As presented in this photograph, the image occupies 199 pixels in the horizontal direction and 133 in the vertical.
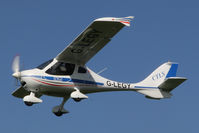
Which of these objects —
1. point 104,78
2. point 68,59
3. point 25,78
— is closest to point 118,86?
point 104,78

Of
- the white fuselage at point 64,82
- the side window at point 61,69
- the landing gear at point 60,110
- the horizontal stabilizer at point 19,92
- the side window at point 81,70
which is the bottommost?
the landing gear at point 60,110

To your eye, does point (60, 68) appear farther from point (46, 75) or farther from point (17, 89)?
point (17, 89)

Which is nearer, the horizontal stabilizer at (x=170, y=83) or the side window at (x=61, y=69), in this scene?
the side window at (x=61, y=69)

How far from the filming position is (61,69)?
829 inches

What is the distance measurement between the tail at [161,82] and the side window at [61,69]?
3.78 m

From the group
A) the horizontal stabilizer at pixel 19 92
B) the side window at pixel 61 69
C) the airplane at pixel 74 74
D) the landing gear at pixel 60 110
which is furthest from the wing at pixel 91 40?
the horizontal stabilizer at pixel 19 92

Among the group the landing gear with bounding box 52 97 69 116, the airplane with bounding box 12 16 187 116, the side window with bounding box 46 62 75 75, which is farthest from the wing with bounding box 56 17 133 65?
the landing gear with bounding box 52 97 69 116

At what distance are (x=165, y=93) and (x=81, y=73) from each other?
5.00 meters

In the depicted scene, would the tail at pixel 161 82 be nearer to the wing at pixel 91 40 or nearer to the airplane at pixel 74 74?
the airplane at pixel 74 74

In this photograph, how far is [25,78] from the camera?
20328 mm

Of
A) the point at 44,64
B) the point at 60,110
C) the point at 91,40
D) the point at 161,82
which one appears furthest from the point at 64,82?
the point at 161,82

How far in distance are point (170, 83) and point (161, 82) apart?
1.14 meters

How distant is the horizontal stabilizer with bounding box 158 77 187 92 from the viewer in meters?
22.9

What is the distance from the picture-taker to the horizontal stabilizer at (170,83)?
22875 mm
